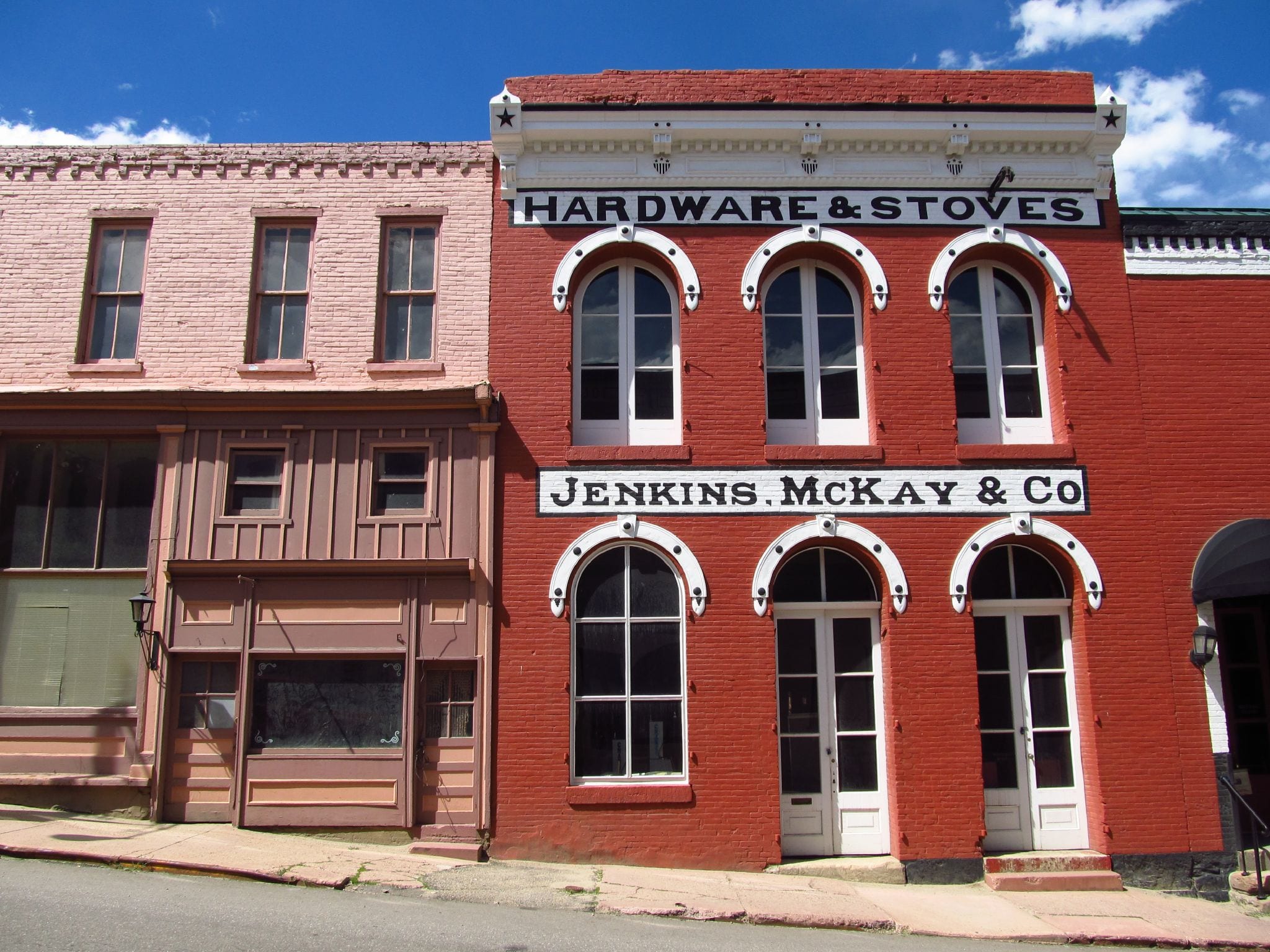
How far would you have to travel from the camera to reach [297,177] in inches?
471

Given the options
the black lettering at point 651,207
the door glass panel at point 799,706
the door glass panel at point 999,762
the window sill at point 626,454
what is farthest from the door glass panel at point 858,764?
the black lettering at point 651,207

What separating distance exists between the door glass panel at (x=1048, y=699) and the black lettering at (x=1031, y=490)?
6.51 feet

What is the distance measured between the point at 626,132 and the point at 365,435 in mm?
4736

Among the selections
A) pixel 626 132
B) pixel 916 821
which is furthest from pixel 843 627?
pixel 626 132

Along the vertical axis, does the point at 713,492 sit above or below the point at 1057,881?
above

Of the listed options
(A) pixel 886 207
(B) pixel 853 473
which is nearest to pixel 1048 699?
(B) pixel 853 473

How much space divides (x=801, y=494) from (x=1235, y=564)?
4.79 meters

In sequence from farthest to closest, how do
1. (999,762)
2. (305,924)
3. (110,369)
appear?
1. (110,369)
2. (999,762)
3. (305,924)

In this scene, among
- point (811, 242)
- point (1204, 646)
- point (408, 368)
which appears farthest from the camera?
point (811, 242)

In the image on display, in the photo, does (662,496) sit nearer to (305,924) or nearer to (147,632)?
(305,924)

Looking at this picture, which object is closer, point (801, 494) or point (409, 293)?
point (801, 494)

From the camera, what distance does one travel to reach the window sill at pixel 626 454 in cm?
1098

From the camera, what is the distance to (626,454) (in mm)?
11008

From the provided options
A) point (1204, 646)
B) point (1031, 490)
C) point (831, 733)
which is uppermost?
point (1031, 490)
